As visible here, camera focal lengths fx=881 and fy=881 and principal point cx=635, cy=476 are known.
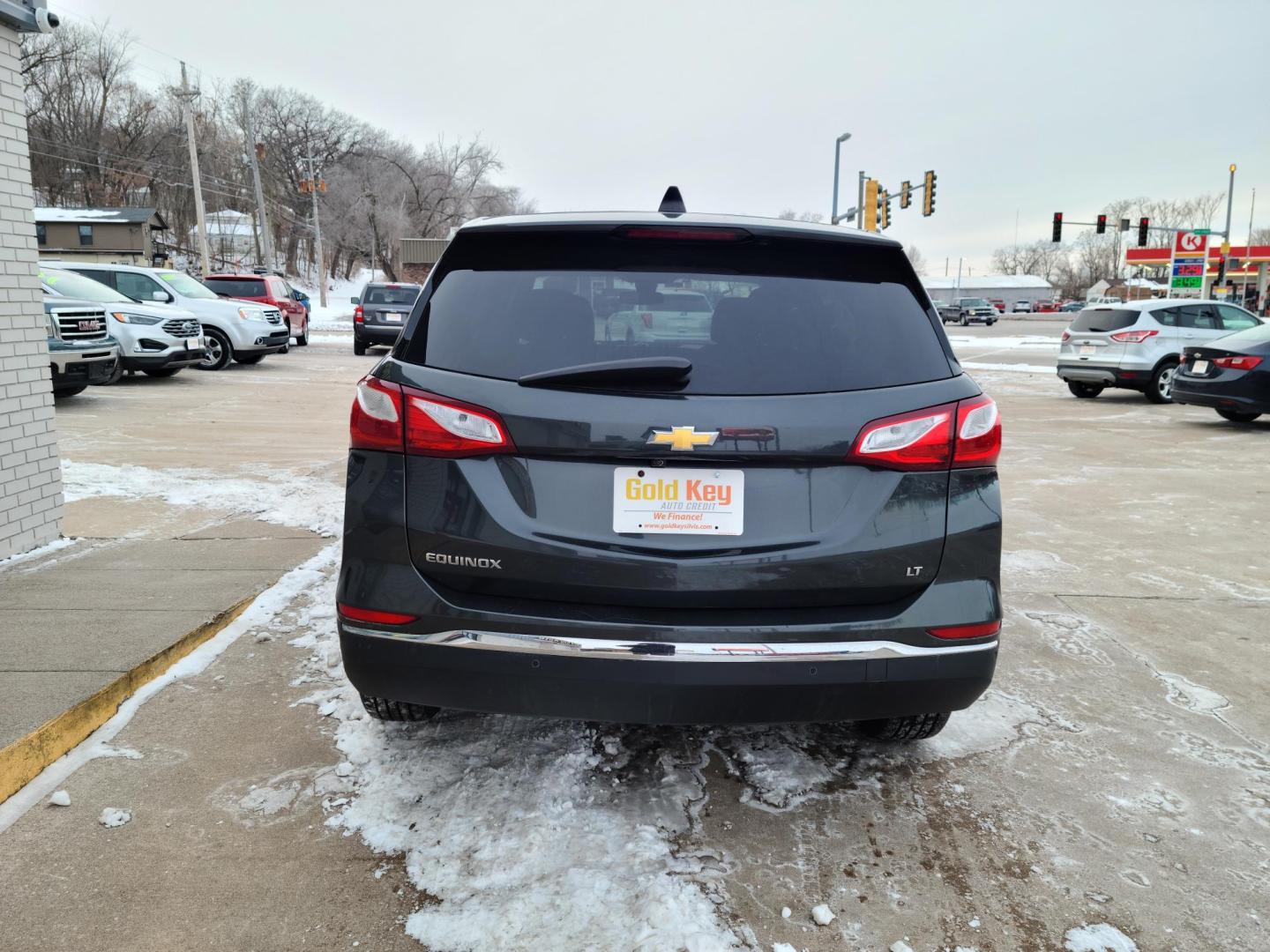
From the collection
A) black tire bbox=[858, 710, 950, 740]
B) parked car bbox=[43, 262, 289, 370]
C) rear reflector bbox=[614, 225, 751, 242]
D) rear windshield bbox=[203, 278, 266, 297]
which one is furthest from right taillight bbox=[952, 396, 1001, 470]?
rear windshield bbox=[203, 278, 266, 297]

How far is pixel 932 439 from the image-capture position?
2.40 m

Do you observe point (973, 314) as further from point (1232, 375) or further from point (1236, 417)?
point (1232, 375)

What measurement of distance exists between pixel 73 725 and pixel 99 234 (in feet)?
201

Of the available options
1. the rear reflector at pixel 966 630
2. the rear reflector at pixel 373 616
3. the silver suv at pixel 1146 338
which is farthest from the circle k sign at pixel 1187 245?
the rear reflector at pixel 373 616

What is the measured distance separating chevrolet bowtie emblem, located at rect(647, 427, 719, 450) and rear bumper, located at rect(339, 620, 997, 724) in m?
0.52

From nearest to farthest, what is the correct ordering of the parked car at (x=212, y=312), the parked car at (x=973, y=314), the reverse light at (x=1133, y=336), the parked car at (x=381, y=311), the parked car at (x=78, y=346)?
the parked car at (x=78, y=346)
the reverse light at (x=1133, y=336)
the parked car at (x=212, y=312)
the parked car at (x=381, y=311)
the parked car at (x=973, y=314)

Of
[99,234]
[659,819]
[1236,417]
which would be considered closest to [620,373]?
[659,819]

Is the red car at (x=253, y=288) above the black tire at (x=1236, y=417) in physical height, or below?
above

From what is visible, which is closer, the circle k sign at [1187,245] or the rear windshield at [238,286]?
the rear windshield at [238,286]

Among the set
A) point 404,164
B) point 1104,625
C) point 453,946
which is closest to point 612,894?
point 453,946

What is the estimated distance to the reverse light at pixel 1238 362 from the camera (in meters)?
11.3

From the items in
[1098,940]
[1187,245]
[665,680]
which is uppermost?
[1187,245]

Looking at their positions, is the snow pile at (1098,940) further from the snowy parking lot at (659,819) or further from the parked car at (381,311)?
the parked car at (381,311)

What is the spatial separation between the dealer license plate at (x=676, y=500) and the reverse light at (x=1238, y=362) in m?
11.8
